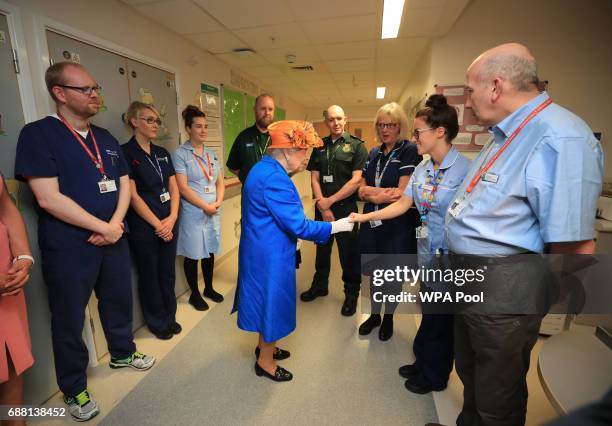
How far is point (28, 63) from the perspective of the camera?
1.61 m

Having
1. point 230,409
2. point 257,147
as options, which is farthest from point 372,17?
point 230,409

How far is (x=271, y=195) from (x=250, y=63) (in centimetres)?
307

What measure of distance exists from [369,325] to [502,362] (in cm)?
140

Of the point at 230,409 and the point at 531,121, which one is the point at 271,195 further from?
the point at 230,409

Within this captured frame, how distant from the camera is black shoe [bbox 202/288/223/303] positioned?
2865 millimetres

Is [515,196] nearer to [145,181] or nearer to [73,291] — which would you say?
[73,291]

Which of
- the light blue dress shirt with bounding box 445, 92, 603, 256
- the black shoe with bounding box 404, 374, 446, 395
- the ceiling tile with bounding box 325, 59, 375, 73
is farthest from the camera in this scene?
the ceiling tile with bounding box 325, 59, 375, 73

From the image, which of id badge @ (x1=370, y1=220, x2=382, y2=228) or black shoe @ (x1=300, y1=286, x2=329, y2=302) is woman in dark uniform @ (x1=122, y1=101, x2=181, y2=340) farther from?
id badge @ (x1=370, y1=220, x2=382, y2=228)

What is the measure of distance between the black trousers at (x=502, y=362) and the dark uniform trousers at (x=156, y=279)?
2.05m

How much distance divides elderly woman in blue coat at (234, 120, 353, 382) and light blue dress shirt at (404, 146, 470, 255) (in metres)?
0.48

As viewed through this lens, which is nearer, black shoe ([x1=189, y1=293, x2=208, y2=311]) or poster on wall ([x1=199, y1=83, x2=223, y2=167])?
black shoe ([x1=189, y1=293, x2=208, y2=311])

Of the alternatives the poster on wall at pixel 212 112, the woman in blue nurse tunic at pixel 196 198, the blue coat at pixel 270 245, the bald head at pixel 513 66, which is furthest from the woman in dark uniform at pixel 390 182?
the poster on wall at pixel 212 112

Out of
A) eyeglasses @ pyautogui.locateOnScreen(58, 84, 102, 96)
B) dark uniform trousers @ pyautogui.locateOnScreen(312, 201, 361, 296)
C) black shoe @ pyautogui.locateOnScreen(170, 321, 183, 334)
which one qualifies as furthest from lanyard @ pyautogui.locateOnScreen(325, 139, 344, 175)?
black shoe @ pyautogui.locateOnScreen(170, 321, 183, 334)

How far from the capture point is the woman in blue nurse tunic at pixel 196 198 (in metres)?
→ 2.54
